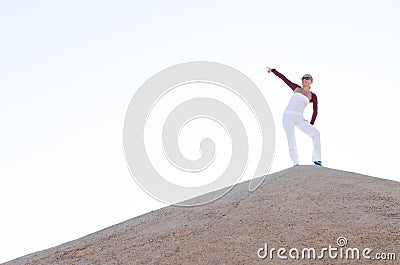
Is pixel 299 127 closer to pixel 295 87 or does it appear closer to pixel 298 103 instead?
pixel 298 103

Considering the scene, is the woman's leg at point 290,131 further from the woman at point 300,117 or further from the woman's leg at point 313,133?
the woman's leg at point 313,133

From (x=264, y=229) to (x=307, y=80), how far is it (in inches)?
177

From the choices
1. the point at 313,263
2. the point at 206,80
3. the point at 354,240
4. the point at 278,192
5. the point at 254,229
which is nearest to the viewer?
the point at 313,263

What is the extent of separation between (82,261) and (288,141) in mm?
5001

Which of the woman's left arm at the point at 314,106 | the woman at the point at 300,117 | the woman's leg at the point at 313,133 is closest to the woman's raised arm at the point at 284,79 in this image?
the woman at the point at 300,117

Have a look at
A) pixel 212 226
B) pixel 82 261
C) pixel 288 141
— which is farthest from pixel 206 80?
pixel 82 261

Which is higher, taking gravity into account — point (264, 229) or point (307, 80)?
point (307, 80)

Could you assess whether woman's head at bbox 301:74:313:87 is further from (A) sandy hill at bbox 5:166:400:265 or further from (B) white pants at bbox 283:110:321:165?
(A) sandy hill at bbox 5:166:400:265

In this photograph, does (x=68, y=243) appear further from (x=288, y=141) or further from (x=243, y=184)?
(x=288, y=141)

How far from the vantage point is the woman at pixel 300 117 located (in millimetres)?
11883

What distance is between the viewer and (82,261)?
29.5ft

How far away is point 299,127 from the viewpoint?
12055 millimetres

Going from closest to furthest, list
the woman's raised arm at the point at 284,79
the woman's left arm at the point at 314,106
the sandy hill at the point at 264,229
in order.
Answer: the sandy hill at the point at 264,229 → the woman's left arm at the point at 314,106 → the woman's raised arm at the point at 284,79

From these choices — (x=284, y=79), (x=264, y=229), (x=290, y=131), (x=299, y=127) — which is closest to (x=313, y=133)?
(x=299, y=127)
